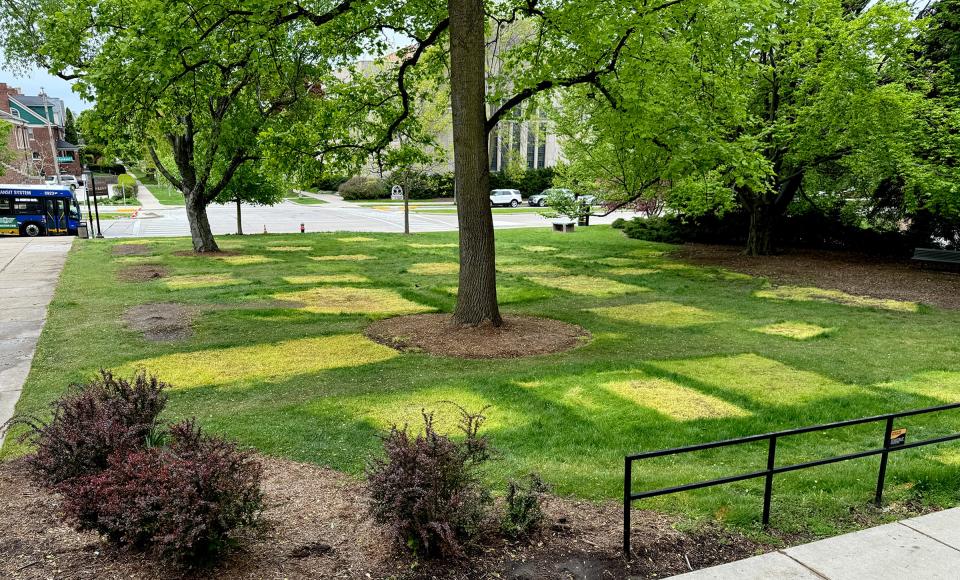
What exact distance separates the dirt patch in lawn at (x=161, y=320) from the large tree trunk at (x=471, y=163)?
5454mm

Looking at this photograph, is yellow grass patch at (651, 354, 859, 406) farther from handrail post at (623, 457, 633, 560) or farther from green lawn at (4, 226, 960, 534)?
handrail post at (623, 457, 633, 560)

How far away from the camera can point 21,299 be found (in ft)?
53.2

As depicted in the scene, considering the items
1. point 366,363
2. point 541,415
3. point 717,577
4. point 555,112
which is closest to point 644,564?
point 717,577

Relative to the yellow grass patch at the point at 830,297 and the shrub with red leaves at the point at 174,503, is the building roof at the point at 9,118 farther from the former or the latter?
the shrub with red leaves at the point at 174,503

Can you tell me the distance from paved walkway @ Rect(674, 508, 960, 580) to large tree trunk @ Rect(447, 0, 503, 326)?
7730 millimetres

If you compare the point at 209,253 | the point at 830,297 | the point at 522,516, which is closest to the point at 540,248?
the point at 830,297

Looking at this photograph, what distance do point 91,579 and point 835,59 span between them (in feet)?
69.9

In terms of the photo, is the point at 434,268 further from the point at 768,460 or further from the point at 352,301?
the point at 768,460

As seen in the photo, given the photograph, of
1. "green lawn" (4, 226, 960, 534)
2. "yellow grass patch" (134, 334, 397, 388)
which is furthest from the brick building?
"yellow grass patch" (134, 334, 397, 388)

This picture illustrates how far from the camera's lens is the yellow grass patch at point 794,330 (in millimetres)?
12781

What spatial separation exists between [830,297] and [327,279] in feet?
45.3

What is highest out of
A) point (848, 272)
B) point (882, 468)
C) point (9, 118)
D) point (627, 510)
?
point (9, 118)

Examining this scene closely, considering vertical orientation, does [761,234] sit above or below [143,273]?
above

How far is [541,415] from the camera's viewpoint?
8.22 m
